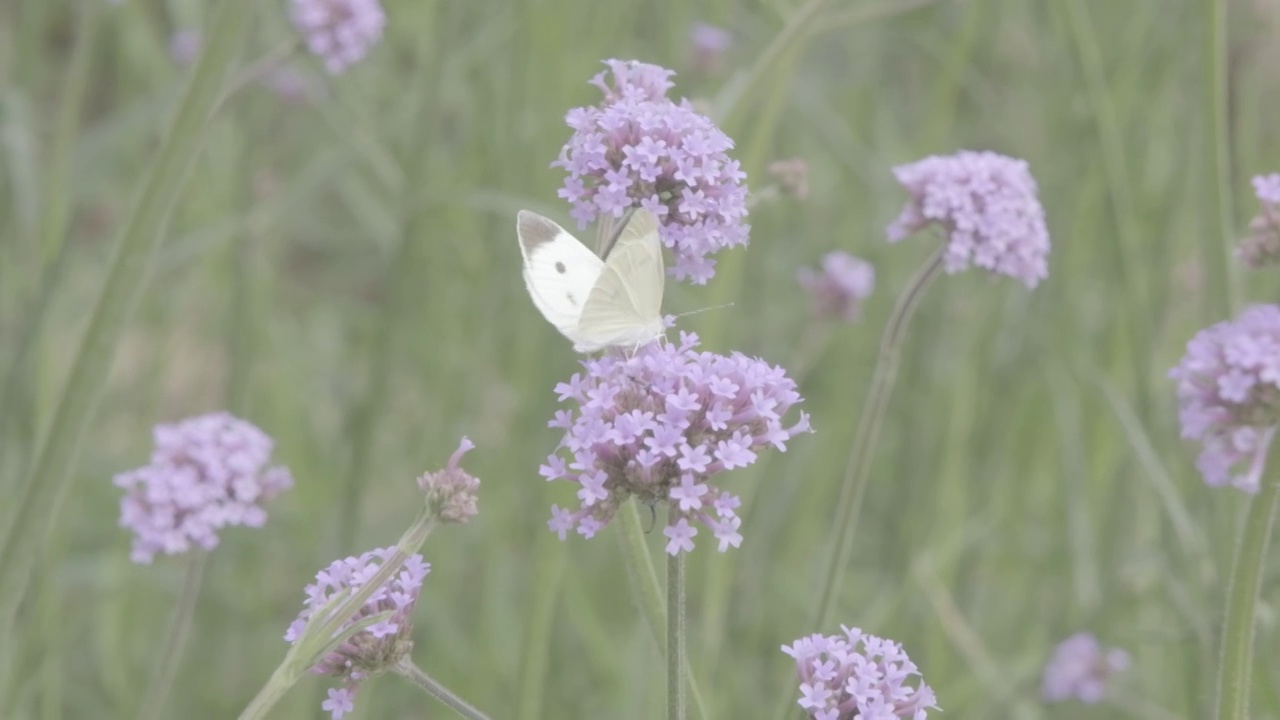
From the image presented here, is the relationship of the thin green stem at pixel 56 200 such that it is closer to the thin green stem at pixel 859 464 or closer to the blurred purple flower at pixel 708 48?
the thin green stem at pixel 859 464

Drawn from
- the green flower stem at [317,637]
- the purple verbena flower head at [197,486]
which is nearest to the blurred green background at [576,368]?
the purple verbena flower head at [197,486]

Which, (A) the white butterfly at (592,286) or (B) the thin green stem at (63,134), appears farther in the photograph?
(B) the thin green stem at (63,134)

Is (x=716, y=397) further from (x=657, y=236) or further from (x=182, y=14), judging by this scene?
(x=182, y=14)

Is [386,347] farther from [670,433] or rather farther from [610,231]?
[670,433]

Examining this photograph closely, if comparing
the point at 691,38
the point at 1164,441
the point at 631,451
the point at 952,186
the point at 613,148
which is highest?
the point at 691,38

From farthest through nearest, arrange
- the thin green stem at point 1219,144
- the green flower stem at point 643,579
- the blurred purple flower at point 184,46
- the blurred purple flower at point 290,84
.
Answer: the blurred purple flower at point 184,46 < the blurred purple flower at point 290,84 < the thin green stem at point 1219,144 < the green flower stem at point 643,579

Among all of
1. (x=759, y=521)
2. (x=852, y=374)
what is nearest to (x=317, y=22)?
(x=759, y=521)
